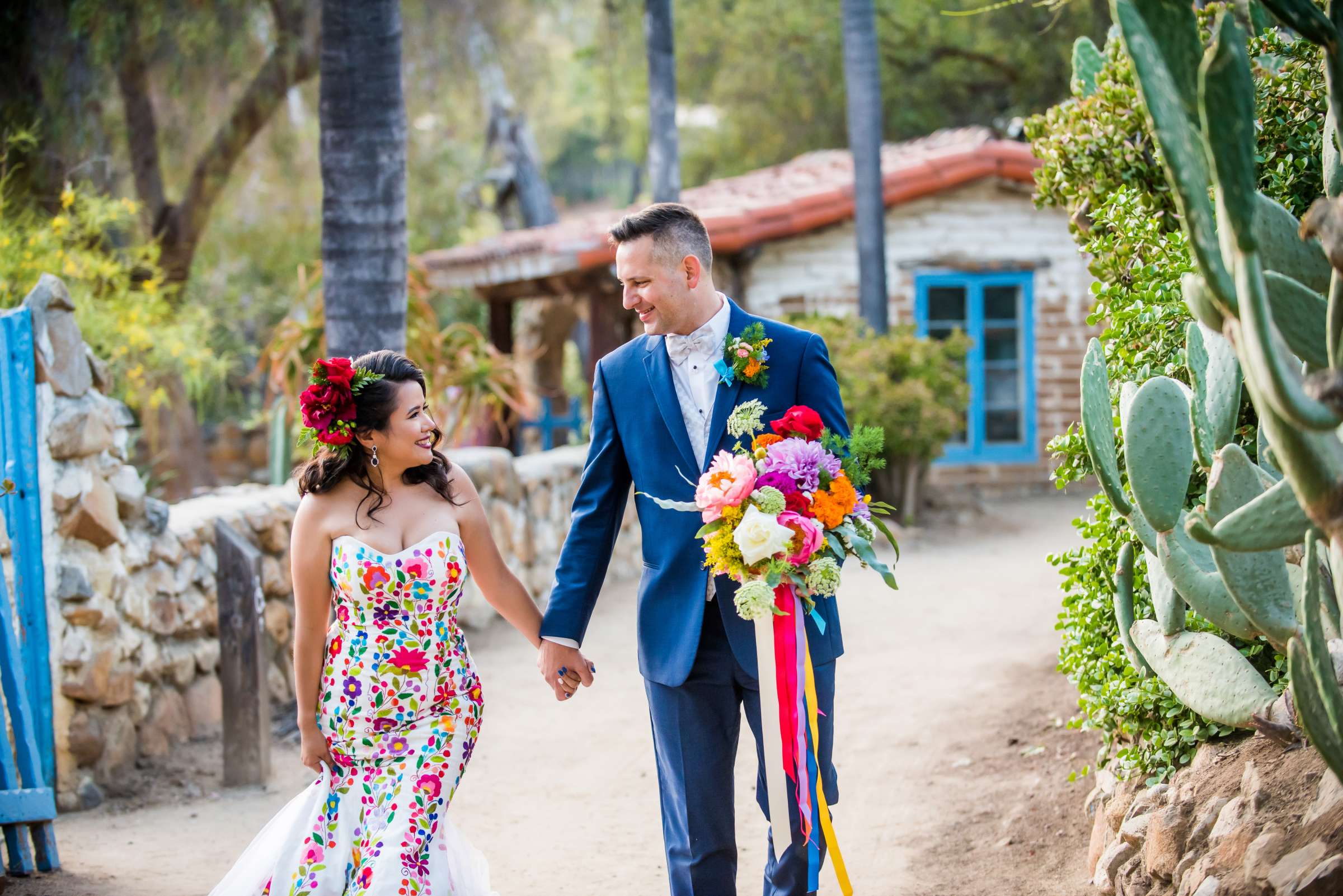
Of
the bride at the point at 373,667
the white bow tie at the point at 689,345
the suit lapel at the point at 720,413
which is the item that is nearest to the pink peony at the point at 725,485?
the suit lapel at the point at 720,413

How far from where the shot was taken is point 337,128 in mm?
6555

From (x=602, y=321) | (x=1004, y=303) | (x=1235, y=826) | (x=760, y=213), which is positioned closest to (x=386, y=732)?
(x=1235, y=826)

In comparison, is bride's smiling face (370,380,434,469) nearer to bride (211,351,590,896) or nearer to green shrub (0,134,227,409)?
bride (211,351,590,896)

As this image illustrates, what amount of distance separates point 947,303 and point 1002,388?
1226 millimetres

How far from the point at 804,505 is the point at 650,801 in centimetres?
266

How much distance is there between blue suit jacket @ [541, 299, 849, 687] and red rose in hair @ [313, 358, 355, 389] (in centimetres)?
69

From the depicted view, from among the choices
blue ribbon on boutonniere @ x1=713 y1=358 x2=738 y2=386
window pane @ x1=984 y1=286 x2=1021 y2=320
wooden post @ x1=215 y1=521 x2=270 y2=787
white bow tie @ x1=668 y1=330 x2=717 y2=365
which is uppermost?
window pane @ x1=984 y1=286 x2=1021 y2=320

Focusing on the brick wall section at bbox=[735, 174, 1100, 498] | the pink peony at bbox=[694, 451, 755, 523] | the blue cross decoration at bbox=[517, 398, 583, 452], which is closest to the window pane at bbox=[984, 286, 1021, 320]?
the brick wall section at bbox=[735, 174, 1100, 498]

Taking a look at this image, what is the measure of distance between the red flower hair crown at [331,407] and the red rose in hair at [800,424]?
121cm

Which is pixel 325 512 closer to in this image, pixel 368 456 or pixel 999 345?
pixel 368 456

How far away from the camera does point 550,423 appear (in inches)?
558

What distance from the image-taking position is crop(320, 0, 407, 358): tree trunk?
6.51 m

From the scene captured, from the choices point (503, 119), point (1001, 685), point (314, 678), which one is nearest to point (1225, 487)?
point (314, 678)

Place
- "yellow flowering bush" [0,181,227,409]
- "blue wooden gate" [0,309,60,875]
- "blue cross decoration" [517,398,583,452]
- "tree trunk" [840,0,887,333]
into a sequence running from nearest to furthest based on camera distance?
"blue wooden gate" [0,309,60,875] → "yellow flowering bush" [0,181,227,409] → "tree trunk" [840,0,887,333] → "blue cross decoration" [517,398,583,452]
